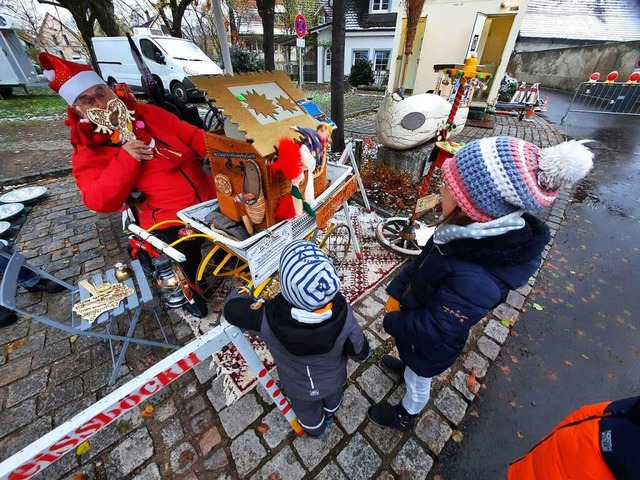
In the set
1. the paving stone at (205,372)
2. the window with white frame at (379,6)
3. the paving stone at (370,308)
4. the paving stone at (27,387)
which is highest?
the window with white frame at (379,6)

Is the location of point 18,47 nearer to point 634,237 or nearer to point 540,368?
point 540,368

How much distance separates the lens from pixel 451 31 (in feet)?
25.0

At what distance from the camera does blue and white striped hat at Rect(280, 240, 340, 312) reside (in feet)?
3.58

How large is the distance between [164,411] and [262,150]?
1.87 metres

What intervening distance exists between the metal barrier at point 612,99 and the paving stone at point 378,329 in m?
11.0

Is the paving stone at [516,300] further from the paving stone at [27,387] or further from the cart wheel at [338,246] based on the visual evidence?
the paving stone at [27,387]

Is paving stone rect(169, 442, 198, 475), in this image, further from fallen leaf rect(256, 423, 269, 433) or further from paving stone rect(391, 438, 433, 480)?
paving stone rect(391, 438, 433, 480)

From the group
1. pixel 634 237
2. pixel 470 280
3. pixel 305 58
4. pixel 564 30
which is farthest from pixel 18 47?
pixel 564 30

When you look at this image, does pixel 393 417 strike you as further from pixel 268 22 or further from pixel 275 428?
pixel 268 22

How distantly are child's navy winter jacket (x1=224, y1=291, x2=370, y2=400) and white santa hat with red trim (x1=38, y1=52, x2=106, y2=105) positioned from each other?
5.71 feet

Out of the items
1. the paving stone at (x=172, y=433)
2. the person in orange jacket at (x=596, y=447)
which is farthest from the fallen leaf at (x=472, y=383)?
the paving stone at (x=172, y=433)

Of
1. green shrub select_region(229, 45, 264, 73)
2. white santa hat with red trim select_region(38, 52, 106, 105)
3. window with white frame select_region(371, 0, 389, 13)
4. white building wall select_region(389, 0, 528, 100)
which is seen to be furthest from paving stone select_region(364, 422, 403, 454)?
window with white frame select_region(371, 0, 389, 13)

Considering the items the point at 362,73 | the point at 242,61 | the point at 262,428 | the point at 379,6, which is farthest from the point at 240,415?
the point at 379,6

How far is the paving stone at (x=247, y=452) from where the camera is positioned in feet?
5.41
